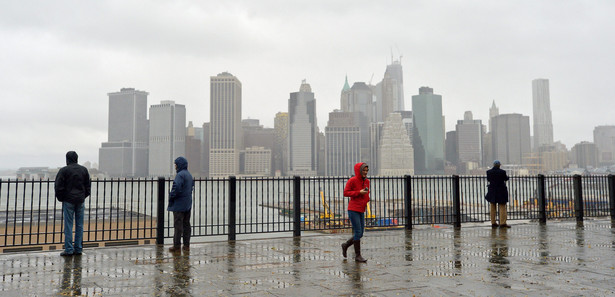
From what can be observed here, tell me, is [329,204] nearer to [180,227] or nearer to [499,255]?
[180,227]

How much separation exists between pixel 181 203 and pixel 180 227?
0.51m

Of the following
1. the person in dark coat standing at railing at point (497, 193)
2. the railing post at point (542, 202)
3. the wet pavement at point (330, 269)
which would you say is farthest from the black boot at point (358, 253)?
the railing post at point (542, 202)

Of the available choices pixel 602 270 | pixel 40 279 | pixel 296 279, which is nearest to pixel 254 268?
pixel 296 279

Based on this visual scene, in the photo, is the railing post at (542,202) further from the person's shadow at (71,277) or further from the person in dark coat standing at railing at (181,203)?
the person's shadow at (71,277)

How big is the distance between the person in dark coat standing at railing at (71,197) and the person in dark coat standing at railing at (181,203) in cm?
170

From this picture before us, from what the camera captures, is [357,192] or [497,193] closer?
[357,192]

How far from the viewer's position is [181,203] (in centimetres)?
918

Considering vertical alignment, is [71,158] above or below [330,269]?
above

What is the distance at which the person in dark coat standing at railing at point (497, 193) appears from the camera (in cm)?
1259

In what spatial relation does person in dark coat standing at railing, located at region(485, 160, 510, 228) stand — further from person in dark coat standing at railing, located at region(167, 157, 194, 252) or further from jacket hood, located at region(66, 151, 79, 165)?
jacket hood, located at region(66, 151, 79, 165)

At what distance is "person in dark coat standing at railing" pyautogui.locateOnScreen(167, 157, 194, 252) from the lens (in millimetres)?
9117

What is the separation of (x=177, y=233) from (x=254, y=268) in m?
2.74

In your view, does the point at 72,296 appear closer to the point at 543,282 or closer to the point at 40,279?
the point at 40,279

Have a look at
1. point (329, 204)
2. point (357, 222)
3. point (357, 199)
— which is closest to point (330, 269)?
point (357, 222)
